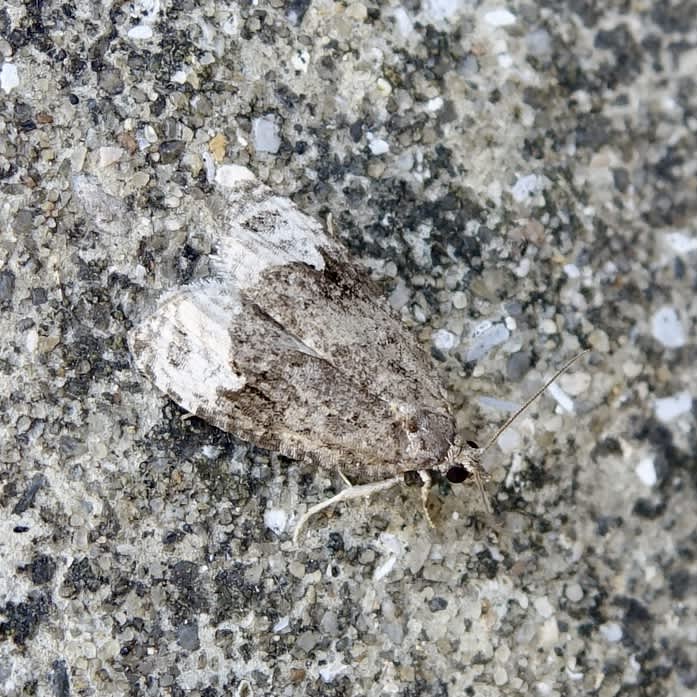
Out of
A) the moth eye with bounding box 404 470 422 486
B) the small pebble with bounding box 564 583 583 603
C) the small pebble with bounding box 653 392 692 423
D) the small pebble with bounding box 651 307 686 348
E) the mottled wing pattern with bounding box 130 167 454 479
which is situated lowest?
the small pebble with bounding box 564 583 583 603

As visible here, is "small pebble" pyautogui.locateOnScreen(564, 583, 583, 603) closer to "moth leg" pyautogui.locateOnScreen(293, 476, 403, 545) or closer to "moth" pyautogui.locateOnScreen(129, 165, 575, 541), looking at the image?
"moth" pyautogui.locateOnScreen(129, 165, 575, 541)

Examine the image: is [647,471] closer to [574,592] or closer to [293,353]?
[574,592]

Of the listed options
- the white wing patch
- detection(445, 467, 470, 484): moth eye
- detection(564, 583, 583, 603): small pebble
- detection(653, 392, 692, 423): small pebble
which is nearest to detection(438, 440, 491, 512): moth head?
detection(445, 467, 470, 484): moth eye

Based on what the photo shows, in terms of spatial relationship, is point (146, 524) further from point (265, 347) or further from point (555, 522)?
point (555, 522)

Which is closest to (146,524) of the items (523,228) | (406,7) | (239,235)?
(239,235)

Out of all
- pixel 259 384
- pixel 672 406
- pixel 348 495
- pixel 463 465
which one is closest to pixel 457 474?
pixel 463 465

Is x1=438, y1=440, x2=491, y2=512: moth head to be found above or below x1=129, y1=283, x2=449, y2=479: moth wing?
below
